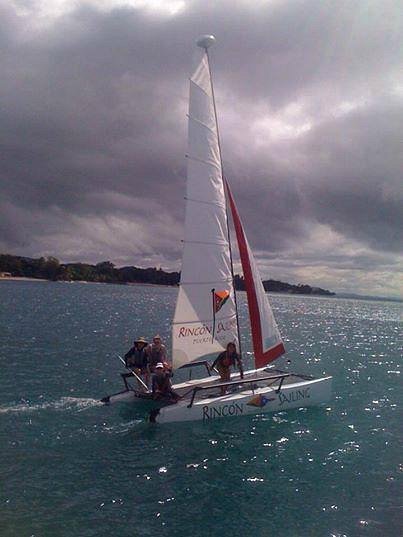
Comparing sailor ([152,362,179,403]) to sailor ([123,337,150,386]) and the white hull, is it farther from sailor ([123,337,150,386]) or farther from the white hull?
sailor ([123,337,150,386])

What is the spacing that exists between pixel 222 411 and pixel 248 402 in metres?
1.04

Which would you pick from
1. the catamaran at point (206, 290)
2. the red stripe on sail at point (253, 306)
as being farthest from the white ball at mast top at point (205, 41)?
the red stripe on sail at point (253, 306)

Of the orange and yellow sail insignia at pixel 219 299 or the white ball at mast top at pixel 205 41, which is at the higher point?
the white ball at mast top at pixel 205 41

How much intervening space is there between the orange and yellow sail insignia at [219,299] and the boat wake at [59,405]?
5356mm

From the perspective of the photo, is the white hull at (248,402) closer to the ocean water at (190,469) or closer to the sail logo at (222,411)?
the sail logo at (222,411)

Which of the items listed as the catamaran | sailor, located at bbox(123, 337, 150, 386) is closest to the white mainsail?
the catamaran

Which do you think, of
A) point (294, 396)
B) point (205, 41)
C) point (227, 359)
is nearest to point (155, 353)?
point (227, 359)

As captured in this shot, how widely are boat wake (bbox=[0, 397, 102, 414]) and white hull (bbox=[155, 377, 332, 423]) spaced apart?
3413 millimetres

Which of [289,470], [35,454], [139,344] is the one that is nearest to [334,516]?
[289,470]

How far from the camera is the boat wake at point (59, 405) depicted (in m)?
16.0

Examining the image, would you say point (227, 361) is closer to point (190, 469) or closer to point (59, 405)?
point (190, 469)

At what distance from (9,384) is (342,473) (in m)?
13.3

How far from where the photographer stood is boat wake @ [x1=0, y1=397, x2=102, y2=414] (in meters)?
16.0

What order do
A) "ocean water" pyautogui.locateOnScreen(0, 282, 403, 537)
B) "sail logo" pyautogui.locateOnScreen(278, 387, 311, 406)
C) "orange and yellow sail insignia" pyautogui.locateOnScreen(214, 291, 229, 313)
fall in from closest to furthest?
"ocean water" pyautogui.locateOnScreen(0, 282, 403, 537), "orange and yellow sail insignia" pyautogui.locateOnScreen(214, 291, 229, 313), "sail logo" pyautogui.locateOnScreen(278, 387, 311, 406)
